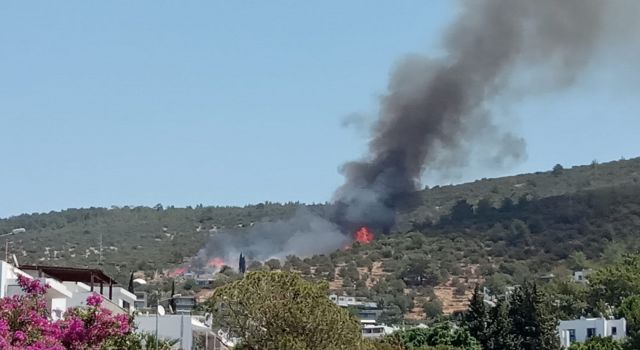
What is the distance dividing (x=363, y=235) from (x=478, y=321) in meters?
75.0

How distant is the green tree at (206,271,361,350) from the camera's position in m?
55.5

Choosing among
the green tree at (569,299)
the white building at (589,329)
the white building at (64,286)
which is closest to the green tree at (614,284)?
the green tree at (569,299)

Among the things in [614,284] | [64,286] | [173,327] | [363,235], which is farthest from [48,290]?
[363,235]

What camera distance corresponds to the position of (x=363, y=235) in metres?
172

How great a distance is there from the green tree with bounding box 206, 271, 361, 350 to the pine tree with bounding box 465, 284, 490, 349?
1527 inches

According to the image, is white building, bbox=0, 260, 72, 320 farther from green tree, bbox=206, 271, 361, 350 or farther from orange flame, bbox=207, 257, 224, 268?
orange flame, bbox=207, 257, 224, 268

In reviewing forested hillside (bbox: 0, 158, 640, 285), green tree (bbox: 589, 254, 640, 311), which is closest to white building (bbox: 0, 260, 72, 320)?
green tree (bbox: 589, 254, 640, 311)

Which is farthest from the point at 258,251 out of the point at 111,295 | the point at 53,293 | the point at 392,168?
the point at 53,293

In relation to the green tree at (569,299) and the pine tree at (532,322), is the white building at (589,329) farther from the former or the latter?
the pine tree at (532,322)

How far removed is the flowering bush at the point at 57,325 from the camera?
113ft

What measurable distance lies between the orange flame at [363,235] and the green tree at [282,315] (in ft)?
367

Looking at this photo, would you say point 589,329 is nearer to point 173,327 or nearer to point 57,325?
point 173,327

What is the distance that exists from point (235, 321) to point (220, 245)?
408ft

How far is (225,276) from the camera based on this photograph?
5881 inches
